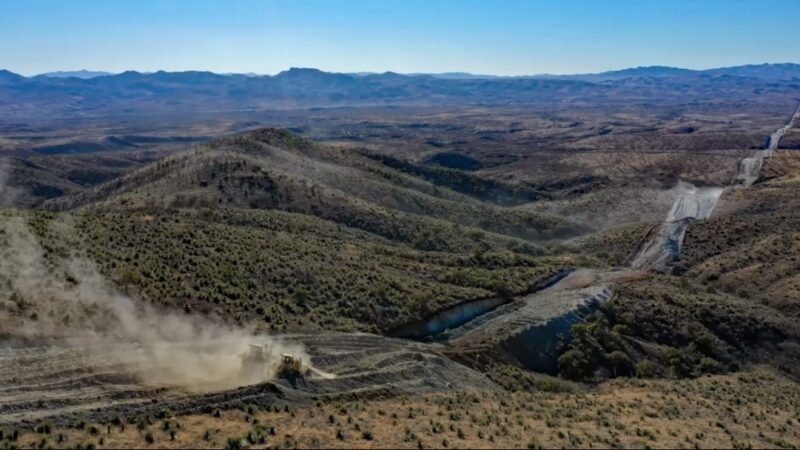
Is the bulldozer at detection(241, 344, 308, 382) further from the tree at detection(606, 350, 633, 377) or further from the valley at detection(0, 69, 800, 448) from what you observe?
the tree at detection(606, 350, 633, 377)

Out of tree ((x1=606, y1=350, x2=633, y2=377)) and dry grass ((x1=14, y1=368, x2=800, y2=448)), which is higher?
dry grass ((x1=14, y1=368, x2=800, y2=448))

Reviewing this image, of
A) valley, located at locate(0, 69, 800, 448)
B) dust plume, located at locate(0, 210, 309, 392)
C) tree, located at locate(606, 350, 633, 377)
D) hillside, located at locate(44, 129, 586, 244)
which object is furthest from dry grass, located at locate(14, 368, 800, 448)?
hillside, located at locate(44, 129, 586, 244)

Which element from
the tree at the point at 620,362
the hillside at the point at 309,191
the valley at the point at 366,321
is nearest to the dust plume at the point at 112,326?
the valley at the point at 366,321

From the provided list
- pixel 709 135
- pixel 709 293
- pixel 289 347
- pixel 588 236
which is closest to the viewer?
pixel 289 347

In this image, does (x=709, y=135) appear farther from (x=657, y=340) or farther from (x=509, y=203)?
(x=657, y=340)

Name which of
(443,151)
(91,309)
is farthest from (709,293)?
(443,151)

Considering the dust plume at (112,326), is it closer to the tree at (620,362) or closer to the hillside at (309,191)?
the tree at (620,362)
